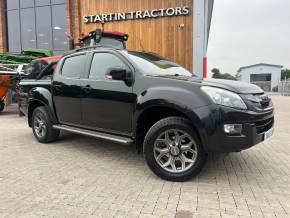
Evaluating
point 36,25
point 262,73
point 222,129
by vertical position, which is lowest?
point 222,129

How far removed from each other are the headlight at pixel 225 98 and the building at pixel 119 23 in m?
7.83

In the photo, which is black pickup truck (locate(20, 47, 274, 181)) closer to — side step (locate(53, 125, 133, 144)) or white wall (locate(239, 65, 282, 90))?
side step (locate(53, 125, 133, 144))

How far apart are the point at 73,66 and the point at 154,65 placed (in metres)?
1.69

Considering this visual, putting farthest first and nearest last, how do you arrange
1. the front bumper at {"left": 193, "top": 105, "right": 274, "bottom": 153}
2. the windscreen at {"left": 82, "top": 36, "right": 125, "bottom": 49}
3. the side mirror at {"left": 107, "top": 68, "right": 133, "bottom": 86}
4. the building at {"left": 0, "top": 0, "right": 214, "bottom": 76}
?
the building at {"left": 0, "top": 0, "right": 214, "bottom": 76}
the windscreen at {"left": 82, "top": 36, "right": 125, "bottom": 49}
the side mirror at {"left": 107, "top": 68, "right": 133, "bottom": 86}
the front bumper at {"left": 193, "top": 105, "right": 274, "bottom": 153}

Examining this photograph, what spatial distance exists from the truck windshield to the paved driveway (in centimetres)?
150

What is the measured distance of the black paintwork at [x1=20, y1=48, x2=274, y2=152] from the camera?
140 inches

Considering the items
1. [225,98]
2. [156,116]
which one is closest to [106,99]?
[156,116]

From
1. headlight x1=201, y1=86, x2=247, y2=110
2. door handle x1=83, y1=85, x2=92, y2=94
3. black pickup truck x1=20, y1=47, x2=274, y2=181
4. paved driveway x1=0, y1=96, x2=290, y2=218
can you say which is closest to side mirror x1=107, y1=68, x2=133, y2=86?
black pickup truck x1=20, y1=47, x2=274, y2=181

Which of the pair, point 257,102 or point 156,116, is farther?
point 156,116

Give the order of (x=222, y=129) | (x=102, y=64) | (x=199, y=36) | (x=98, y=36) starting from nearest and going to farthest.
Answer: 1. (x=222, y=129)
2. (x=102, y=64)
3. (x=98, y=36)
4. (x=199, y=36)

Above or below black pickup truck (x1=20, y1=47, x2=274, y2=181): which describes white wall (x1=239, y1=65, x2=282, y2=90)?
above

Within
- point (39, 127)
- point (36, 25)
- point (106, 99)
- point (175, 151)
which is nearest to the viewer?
point (175, 151)

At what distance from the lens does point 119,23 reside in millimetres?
13695

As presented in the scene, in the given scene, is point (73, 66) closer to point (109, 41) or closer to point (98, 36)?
point (98, 36)
